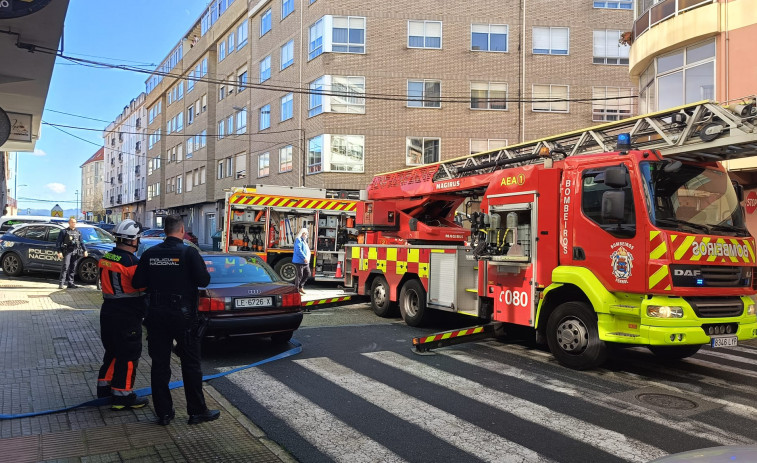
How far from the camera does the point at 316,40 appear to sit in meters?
28.3

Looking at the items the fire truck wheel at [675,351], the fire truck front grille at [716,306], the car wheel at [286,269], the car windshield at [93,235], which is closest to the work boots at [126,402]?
the fire truck front grille at [716,306]

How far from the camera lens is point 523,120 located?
28.1m

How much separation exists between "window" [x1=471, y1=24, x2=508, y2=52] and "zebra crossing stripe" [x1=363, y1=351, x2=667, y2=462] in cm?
2420

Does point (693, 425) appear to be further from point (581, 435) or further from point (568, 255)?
point (568, 255)

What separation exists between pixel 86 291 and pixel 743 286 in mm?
13765

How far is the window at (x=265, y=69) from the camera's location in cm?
3341

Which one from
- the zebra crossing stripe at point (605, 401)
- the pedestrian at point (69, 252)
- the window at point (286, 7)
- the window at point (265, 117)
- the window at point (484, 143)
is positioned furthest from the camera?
the window at point (265, 117)

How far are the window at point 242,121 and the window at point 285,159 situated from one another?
258 inches

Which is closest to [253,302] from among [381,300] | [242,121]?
[381,300]

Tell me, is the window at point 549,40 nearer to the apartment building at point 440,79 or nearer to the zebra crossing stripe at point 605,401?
the apartment building at point 440,79

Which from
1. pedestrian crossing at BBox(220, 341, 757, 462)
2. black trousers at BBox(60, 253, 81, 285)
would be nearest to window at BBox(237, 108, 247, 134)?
black trousers at BBox(60, 253, 81, 285)

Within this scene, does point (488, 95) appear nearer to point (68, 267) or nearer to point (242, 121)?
point (242, 121)

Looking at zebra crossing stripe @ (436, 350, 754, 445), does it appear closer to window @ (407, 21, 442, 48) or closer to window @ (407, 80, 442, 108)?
window @ (407, 80, 442, 108)

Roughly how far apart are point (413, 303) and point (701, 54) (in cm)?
1049
